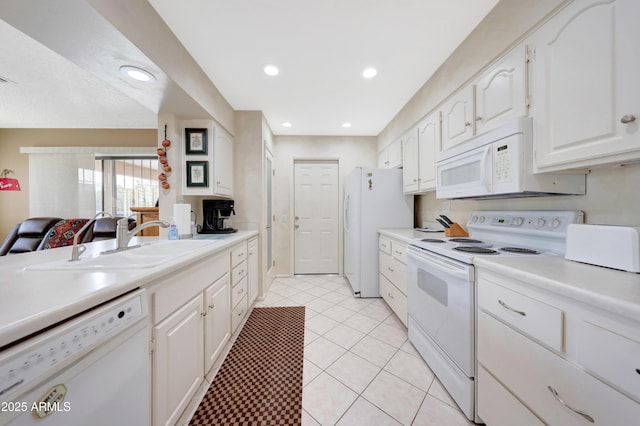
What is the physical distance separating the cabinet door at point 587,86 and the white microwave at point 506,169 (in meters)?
0.06

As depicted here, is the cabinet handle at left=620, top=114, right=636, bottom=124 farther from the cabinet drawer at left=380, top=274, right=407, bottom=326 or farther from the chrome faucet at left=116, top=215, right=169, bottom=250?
the chrome faucet at left=116, top=215, right=169, bottom=250

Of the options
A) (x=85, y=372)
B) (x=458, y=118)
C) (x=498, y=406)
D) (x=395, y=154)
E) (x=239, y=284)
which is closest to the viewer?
(x=85, y=372)

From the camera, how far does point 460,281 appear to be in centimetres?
121

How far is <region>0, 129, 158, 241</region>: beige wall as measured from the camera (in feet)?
11.6

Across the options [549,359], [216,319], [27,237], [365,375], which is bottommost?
[365,375]

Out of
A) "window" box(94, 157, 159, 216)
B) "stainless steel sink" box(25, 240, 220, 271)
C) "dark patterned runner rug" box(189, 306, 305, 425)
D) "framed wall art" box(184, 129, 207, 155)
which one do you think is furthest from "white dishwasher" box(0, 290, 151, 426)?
"window" box(94, 157, 159, 216)

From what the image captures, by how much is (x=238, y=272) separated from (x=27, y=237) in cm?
297

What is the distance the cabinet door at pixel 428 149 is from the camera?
203 centimetres

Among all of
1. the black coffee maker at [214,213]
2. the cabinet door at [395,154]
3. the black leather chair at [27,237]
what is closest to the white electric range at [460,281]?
the cabinet door at [395,154]

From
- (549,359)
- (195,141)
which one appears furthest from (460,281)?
(195,141)

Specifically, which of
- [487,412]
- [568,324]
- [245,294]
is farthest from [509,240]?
[245,294]

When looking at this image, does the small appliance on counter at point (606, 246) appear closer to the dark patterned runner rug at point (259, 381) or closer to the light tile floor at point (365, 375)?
the light tile floor at point (365, 375)

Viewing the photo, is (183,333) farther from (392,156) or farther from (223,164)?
(392,156)

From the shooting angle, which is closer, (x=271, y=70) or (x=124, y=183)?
(x=271, y=70)
